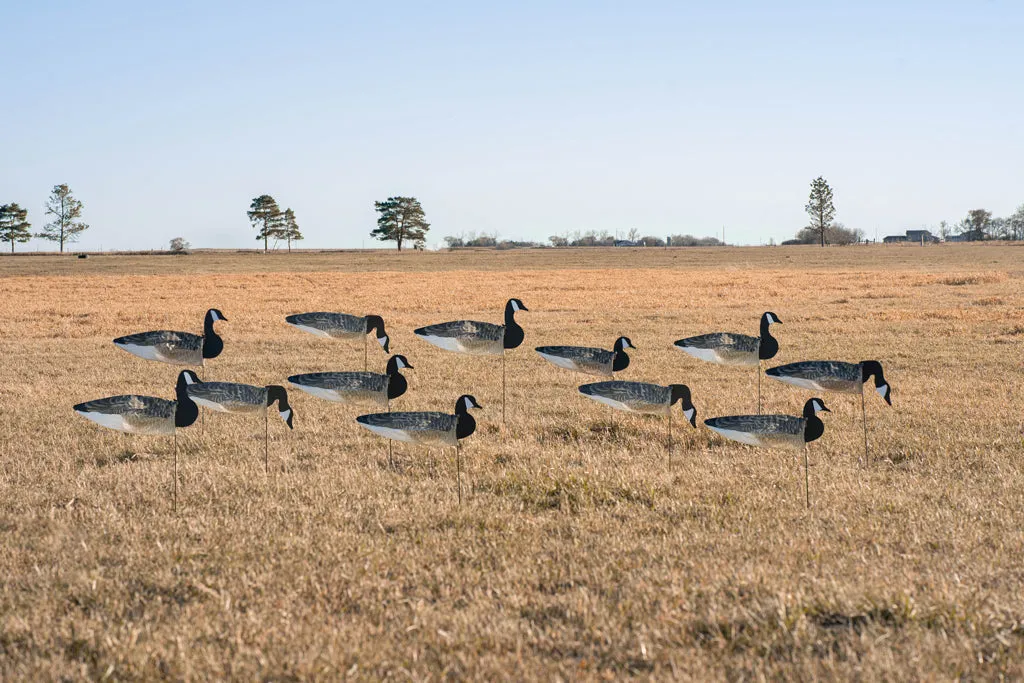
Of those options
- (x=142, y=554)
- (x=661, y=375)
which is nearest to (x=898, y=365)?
(x=661, y=375)

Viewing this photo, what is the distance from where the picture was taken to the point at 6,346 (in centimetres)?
2062

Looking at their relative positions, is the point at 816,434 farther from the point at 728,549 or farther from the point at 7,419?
the point at 7,419

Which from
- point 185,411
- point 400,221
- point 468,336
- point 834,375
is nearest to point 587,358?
point 468,336

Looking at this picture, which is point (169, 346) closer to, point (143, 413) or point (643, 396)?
point (143, 413)

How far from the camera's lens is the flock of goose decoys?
7.26 metres

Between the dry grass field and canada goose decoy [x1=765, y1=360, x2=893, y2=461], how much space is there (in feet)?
2.70

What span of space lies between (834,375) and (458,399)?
3675 mm

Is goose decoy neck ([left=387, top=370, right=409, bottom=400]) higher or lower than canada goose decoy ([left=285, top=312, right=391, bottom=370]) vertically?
lower

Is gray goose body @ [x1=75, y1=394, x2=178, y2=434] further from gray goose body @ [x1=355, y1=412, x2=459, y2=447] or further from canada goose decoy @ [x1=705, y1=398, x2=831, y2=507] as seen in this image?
canada goose decoy @ [x1=705, y1=398, x2=831, y2=507]

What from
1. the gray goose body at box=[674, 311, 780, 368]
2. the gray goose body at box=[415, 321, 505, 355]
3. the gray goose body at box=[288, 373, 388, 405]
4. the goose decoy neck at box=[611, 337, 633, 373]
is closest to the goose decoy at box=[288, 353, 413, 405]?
the gray goose body at box=[288, 373, 388, 405]

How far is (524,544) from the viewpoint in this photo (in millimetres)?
6387

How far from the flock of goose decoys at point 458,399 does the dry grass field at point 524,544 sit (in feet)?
1.90

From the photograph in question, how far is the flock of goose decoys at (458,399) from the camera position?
7262 millimetres

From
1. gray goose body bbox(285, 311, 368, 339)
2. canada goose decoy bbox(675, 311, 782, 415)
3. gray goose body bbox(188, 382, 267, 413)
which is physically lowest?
gray goose body bbox(188, 382, 267, 413)
